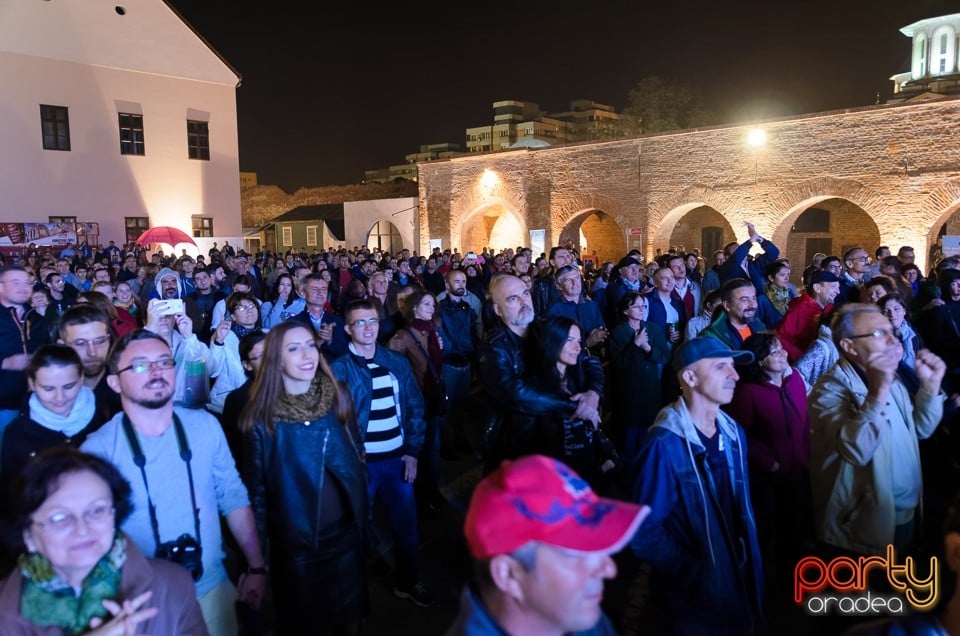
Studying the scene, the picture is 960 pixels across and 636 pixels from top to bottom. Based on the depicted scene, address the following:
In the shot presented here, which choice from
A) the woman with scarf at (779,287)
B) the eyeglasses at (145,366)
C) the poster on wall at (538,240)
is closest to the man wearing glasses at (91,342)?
the eyeglasses at (145,366)

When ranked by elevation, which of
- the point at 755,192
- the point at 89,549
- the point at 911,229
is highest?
the point at 755,192

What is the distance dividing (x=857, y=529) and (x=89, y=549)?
3232 mm

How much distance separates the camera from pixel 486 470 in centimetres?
388

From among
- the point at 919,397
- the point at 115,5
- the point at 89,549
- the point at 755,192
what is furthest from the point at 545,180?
the point at 89,549

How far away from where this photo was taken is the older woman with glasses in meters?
1.84

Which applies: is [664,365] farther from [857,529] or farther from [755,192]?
[755,192]

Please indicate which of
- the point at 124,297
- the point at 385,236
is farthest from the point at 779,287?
the point at 385,236

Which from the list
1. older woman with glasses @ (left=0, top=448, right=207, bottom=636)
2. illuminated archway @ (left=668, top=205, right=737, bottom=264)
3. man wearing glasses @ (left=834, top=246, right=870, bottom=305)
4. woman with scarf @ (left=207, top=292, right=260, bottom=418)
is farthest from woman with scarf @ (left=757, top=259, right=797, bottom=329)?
illuminated archway @ (left=668, top=205, right=737, bottom=264)

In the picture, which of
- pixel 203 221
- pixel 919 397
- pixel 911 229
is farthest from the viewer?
pixel 203 221

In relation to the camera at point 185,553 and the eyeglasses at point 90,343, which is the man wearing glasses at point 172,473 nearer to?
the camera at point 185,553

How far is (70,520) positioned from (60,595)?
0.74 ft

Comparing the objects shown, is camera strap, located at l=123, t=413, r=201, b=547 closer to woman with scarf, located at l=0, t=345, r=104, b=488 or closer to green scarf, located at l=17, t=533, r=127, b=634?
green scarf, located at l=17, t=533, r=127, b=634

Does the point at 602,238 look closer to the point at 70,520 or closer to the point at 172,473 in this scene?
the point at 172,473

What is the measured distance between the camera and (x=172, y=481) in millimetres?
2463
